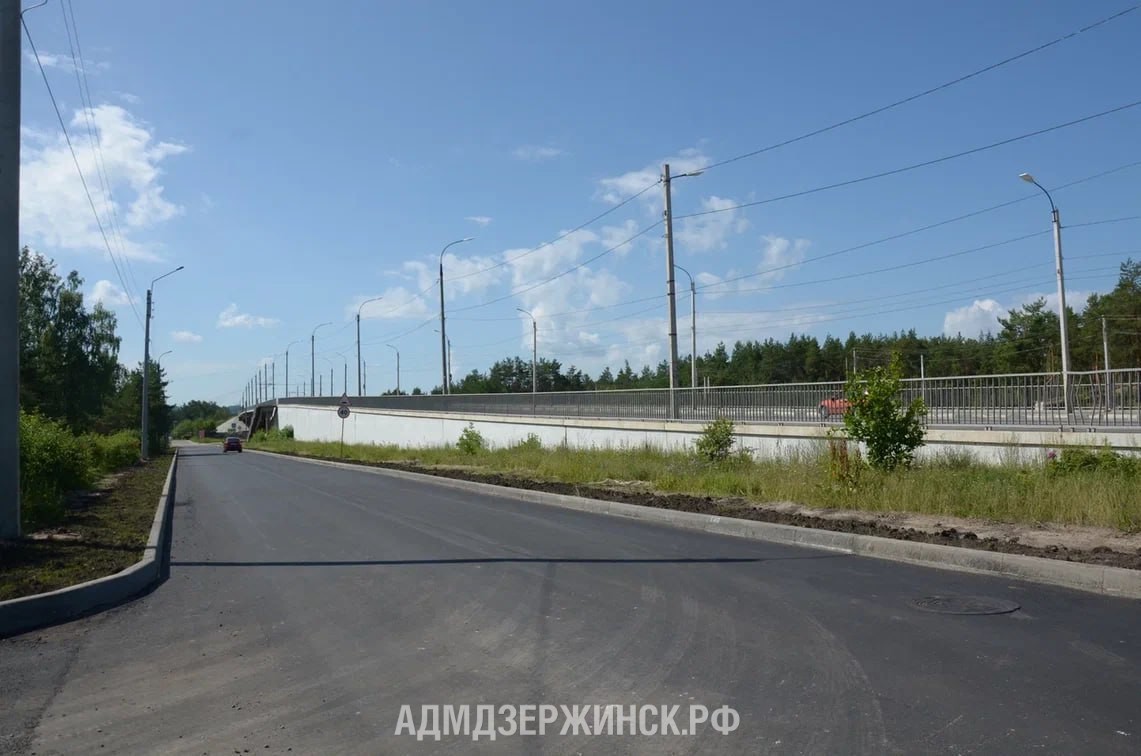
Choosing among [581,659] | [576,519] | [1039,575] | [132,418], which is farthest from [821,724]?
[132,418]

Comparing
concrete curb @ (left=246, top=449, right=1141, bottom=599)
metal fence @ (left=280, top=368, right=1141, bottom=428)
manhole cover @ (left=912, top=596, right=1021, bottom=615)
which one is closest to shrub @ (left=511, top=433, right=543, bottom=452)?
metal fence @ (left=280, top=368, right=1141, bottom=428)

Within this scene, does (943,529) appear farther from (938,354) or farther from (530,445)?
(938,354)

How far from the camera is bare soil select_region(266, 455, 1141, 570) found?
10.3 meters

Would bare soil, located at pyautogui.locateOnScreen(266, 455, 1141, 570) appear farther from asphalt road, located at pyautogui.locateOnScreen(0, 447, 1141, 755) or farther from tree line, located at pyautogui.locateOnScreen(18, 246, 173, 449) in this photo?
tree line, located at pyautogui.locateOnScreen(18, 246, 173, 449)

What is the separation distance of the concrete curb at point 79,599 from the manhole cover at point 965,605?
768 centimetres

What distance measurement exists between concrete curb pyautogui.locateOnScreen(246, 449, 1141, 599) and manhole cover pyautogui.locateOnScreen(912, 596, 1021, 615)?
3.92 feet

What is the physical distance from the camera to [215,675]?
6453 millimetres

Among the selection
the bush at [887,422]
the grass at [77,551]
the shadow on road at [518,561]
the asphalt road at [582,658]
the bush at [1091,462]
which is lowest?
the shadow on road at [518,561]

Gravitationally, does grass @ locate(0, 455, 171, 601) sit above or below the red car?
below

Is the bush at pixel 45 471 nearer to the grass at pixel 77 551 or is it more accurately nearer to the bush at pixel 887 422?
the grass at pixel 77 551

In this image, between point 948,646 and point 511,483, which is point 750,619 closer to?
point 948,646

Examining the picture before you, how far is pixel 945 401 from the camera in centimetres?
2089

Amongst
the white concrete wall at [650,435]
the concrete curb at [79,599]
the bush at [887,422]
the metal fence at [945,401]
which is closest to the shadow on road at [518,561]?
the concrete curb at [79,599]

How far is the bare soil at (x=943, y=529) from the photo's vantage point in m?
10.3
